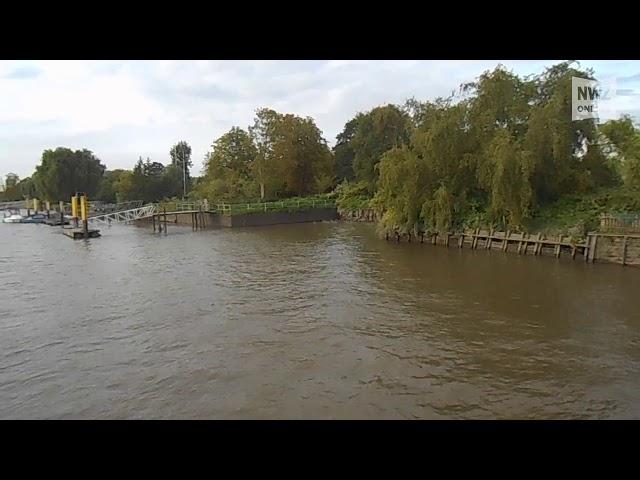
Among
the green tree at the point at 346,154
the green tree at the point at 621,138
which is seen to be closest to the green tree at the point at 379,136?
the green tree at the point at 346,154

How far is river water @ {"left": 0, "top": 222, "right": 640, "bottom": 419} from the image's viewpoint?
5895 mm

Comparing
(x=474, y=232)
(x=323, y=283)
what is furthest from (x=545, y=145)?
(x=323, y=283)

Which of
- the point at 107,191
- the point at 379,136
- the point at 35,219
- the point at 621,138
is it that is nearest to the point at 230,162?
the point at 379,136

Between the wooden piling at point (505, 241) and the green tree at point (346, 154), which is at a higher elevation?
the green tree at point (346, 154)

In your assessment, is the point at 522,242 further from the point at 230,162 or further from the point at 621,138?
the point at 230,162

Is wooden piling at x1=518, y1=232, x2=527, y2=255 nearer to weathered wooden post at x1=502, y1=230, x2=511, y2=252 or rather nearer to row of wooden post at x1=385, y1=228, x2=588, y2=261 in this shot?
row of wooden post at x1=385, y1=228, x2=588, y2=261

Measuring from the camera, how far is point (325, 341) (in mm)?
8078

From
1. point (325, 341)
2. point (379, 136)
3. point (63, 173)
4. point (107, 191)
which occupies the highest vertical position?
point (379, 136)

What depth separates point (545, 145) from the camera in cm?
1705

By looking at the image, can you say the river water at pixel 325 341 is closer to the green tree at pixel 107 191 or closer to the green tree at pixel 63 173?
the green tree at pixel 63 173

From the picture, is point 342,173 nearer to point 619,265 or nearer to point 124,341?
point 619,265

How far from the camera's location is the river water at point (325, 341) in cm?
589

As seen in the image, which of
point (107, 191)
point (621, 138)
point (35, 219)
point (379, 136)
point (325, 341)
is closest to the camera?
point (325, 341)
